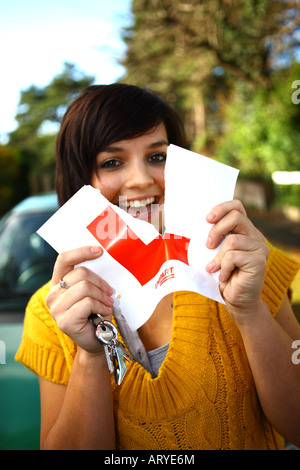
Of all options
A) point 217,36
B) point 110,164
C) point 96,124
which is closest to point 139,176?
point 110,164

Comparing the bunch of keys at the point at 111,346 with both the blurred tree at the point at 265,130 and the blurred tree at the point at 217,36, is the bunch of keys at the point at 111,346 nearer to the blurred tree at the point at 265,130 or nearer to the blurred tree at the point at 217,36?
the blurred tree at the point at 265,130

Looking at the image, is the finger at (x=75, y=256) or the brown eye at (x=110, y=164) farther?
the brown eye at (x=110, y=164)

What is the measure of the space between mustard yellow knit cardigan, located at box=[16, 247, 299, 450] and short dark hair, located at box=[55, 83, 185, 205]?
559 mm

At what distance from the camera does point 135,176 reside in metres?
1.37

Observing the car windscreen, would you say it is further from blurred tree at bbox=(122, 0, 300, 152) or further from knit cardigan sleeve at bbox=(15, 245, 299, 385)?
blurred tree at bbox=(122, 0, 300, 152)

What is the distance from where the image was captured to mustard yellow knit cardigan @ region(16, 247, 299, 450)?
129 cm

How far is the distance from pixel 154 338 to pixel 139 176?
1.97 feet

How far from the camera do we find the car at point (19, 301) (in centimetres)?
167

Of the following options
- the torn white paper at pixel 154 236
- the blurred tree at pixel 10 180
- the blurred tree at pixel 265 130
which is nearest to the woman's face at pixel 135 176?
the torn white paper at pixel 154 236

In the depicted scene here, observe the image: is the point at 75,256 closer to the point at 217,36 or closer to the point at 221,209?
the point at 221,209

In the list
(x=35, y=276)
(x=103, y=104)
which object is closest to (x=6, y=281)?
(x=35, y=276)

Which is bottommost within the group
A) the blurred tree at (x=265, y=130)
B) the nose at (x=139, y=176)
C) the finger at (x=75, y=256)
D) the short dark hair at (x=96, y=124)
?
the finger at (x=75, y=256)

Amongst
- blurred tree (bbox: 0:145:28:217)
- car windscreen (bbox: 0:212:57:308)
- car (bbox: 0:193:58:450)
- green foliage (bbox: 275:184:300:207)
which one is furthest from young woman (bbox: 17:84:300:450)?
blurred tree (bbox: 0:145:28:217)
